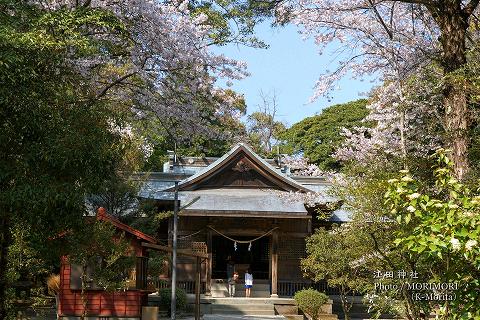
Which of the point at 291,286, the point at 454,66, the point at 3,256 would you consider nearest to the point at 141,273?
the point at 291,286

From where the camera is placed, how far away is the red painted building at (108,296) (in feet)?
60.6

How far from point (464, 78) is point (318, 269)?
10178 mm

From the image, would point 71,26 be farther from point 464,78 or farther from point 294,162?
point 294,162

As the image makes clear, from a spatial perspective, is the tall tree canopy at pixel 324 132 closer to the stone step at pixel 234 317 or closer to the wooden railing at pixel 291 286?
the wooden railing at pixel 291 286

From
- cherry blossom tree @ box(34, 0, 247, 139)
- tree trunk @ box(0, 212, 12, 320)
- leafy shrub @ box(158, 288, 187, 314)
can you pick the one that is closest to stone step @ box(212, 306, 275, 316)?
leafy shrub @ box(158, 288, 187, 314)

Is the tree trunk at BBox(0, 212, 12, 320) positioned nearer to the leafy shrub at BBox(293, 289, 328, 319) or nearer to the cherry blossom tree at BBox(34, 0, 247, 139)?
the cherry blossom tree at BBox(34, 0, 247, 139)

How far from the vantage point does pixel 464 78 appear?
10070mm

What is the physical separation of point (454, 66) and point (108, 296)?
12087 mm

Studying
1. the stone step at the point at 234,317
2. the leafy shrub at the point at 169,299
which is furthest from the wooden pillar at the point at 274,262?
the leafy shrub at the point at 169,299

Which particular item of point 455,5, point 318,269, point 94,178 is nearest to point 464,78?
point 455,5

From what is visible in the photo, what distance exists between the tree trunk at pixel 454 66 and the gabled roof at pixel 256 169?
46.9 ft

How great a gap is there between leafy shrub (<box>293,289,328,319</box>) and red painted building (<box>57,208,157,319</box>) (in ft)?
19.7

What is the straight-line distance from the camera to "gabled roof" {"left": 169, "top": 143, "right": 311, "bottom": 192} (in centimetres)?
2573

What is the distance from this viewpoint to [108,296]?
61.6ft
